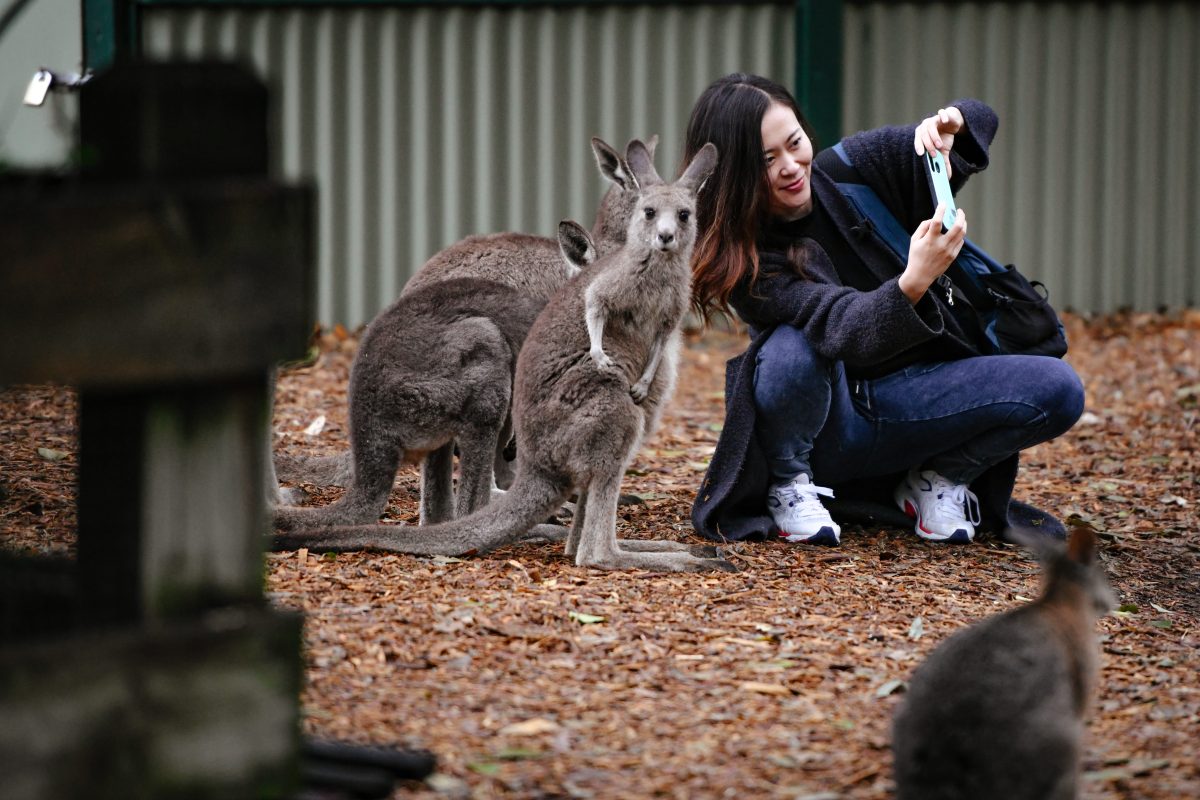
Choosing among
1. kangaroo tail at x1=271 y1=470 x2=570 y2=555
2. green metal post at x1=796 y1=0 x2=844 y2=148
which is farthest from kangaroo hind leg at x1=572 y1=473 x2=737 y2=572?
green metal post at x1=796 y1=0 x2=844 y2=148

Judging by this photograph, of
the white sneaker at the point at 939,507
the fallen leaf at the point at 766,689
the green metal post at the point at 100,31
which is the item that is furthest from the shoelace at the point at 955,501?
the green metal post at the point at 100,31

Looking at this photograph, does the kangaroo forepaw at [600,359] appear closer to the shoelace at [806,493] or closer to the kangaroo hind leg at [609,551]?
the kangaroo hind leg at [609,551]

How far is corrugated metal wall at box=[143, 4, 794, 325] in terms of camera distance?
7.87 meters

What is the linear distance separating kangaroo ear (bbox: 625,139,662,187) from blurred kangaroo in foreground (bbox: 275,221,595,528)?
23.8 inches

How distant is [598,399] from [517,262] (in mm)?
1285

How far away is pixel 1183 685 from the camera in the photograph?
121 inches

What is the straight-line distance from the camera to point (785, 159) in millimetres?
4277

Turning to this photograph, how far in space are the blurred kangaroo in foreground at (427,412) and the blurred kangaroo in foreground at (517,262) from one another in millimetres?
404

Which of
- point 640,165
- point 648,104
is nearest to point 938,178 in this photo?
point 640,165

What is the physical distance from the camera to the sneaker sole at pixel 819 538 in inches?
168

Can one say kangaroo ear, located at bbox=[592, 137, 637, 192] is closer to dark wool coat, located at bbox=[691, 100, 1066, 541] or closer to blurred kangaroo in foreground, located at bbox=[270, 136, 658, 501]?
blurred kangaroo in foreground, located at bbox=[270, 136, 658, 501]

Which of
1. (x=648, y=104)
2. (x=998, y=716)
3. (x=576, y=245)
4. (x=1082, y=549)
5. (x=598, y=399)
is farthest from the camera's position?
(x=648, y=104)

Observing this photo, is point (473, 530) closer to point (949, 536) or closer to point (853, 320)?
point (853, 320)

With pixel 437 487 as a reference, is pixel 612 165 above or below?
above
